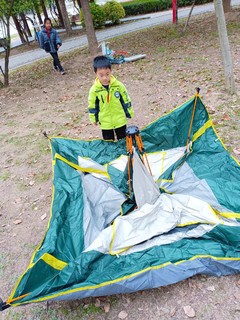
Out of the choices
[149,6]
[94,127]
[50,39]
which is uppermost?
[149,6]

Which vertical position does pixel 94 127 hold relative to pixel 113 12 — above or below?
below

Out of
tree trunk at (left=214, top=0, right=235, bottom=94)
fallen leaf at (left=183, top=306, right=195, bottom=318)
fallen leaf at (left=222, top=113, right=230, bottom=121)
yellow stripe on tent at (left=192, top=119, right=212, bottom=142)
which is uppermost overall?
tree trunk at (left=214, top=0, right=235, bottom=94)

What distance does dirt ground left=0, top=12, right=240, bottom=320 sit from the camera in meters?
2.16

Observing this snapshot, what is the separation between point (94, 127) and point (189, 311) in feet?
11.5

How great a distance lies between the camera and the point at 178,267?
212cm

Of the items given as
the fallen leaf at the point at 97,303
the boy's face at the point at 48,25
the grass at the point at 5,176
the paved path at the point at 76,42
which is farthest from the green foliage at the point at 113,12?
the fallen leaf at the point at 97,303

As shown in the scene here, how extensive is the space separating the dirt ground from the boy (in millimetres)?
1165

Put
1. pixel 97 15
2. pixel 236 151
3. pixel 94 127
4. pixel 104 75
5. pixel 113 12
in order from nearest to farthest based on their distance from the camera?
pixel 104 75 → pixel 236 151 → pixel 94 127 → pixel 97 15 → pixel 113 12

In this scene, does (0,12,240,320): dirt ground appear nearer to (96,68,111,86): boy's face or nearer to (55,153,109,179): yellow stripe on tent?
(55,153,109,179): yellow stripe on tent

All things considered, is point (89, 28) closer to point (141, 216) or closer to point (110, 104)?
point (110, 104)

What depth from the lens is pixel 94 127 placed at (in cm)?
506

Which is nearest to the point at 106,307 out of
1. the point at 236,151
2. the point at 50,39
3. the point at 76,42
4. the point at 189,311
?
the point at 189,311

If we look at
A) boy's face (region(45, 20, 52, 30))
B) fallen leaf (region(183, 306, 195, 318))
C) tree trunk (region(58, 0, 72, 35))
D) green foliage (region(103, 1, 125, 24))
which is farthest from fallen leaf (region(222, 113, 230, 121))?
green foliage (region(103, 1, 125, 24))

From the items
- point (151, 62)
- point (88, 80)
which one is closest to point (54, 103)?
point (88, 80)
